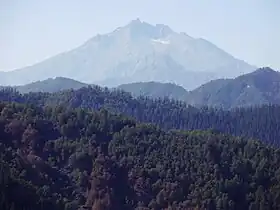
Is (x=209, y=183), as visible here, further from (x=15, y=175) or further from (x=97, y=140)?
(x=15, y=175)

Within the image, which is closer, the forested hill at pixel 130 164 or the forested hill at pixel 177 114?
the forested hill at pixel 130 164

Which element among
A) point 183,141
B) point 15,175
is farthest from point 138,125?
point 15,175

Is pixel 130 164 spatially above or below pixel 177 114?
below

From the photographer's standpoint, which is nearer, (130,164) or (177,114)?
(130,164)

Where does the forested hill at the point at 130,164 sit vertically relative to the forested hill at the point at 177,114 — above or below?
below

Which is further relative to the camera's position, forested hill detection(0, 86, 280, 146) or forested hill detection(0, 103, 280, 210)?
forested hill detection(0, 86, 280, 146)
